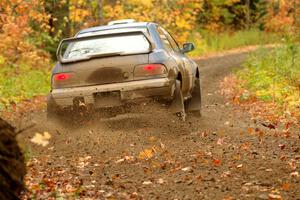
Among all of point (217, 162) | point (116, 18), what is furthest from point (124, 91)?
point (116, 18)

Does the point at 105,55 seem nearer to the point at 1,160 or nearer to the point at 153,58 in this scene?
the point at 153,58

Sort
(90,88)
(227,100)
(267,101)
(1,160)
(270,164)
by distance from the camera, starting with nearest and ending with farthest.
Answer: (1,160), (270,164), (90,88), (267,101), (227,100)

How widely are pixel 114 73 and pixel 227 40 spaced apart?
1132 inches

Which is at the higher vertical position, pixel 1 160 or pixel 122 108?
pixel 1 160

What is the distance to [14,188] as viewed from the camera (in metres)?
Result: 4.35

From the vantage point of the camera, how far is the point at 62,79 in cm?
945

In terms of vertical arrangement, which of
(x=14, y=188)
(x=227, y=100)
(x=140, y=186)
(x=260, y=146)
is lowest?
(x=227, y=100)

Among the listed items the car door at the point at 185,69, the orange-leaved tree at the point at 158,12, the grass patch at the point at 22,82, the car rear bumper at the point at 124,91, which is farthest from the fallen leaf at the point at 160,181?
the orange-leaved tree at the point at 158,12

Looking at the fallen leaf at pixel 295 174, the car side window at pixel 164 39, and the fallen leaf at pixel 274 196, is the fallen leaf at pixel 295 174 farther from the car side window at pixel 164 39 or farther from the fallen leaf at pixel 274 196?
the car side window at pixel 164 39

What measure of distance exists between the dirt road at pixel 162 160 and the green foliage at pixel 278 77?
206cm

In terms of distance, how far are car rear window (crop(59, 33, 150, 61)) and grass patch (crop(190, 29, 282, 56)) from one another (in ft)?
78.6

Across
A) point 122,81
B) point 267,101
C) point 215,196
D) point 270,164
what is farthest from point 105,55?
point 267,101

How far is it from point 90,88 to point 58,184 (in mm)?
2902

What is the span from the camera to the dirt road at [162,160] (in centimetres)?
594
